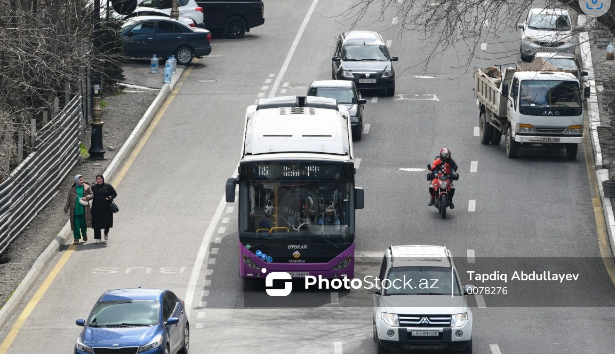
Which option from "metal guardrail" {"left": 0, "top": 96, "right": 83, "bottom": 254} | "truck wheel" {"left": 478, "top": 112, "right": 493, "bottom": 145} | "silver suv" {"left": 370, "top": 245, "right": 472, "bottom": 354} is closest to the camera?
"silver suv" {"left": 370, "top": 245, "right": 472, "bottom": 354}

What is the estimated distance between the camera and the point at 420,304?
18.3m

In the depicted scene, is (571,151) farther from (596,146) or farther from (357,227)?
(357,227)

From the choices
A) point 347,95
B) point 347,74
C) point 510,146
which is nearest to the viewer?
point 510,146

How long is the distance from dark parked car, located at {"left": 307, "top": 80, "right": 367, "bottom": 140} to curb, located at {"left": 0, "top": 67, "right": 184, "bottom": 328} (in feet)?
17.5

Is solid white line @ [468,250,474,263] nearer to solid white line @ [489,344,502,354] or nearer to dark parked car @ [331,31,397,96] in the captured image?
solid white line @ [489,344,502,354]

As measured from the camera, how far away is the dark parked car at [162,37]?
43.9 m

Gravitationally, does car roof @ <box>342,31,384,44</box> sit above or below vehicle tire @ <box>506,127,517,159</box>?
above

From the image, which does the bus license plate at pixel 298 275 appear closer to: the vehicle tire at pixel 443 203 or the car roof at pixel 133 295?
the car roof at pixel 133 295

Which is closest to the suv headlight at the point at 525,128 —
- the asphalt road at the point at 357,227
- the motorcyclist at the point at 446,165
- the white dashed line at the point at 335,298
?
the asphalt road at the point at 357,227

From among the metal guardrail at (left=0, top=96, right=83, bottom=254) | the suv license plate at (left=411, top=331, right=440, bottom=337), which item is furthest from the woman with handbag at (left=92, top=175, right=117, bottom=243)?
the suv license plate at (left=411, top=331, right=440, bottom=337)

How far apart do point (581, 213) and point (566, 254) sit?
342 cm

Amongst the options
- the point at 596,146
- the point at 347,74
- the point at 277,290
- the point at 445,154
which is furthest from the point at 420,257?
the point at 347,74

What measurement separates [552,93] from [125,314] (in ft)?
59.7

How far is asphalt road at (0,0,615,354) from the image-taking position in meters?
20.2
